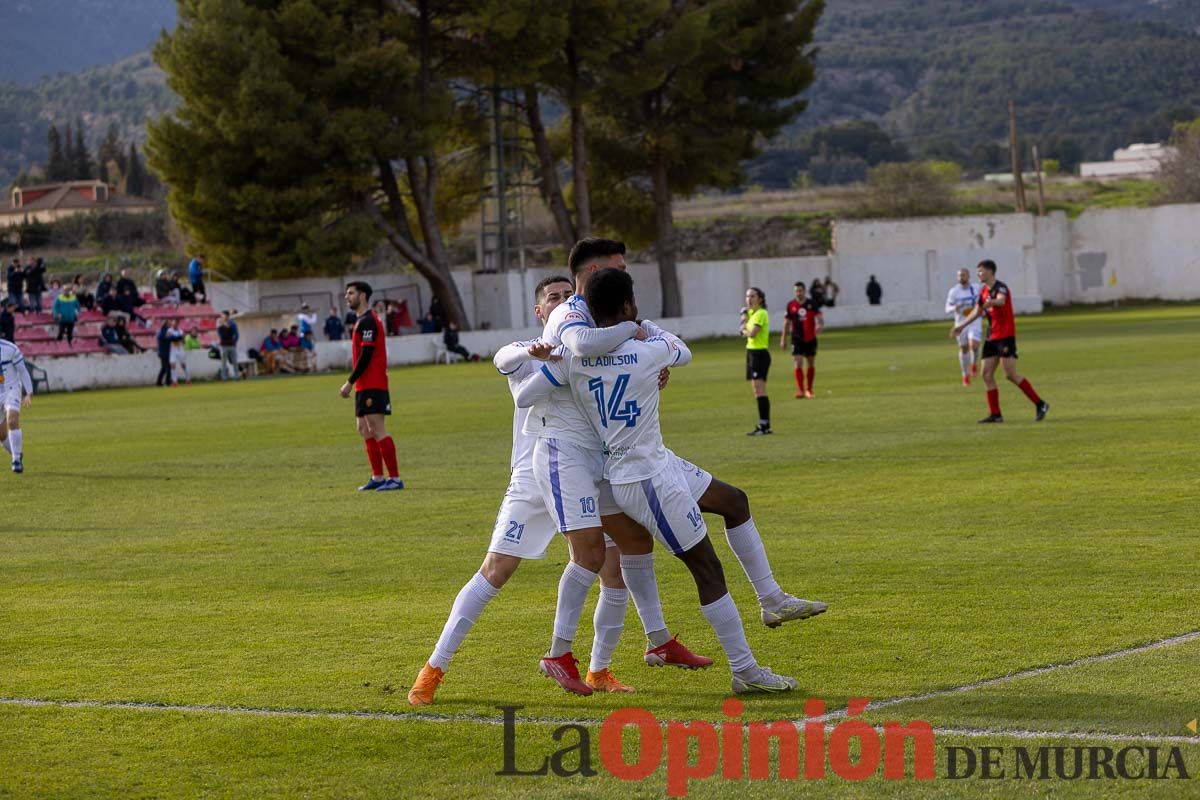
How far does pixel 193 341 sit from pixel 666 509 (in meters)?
41.3

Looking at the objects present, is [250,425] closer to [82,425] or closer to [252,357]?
[82,425]

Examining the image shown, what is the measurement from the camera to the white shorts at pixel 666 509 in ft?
23.3

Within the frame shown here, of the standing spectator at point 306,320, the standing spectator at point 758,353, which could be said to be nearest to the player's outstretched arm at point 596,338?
the standing spectator at point 758,353

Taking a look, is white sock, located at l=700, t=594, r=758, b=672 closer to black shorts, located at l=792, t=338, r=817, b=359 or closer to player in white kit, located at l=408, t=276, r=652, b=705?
player in white kit, located at l=408, t=276, r=652, b=705

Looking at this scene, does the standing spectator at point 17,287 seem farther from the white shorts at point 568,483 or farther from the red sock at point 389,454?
the white shorts at point 568,483

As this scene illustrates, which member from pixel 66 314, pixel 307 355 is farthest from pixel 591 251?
pixel 66 314

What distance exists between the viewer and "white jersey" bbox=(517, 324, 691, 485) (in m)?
7.12

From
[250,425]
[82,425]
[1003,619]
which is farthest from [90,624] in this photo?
[82,425]

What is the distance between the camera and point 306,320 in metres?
48.0

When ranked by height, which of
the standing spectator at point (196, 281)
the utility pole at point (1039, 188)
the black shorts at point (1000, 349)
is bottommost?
the black shorts at point (1000, 349)

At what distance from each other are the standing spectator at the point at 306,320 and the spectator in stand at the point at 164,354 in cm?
535

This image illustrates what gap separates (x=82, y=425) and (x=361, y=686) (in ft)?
73.2

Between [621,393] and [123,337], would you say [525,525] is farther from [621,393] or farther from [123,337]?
[123,337]

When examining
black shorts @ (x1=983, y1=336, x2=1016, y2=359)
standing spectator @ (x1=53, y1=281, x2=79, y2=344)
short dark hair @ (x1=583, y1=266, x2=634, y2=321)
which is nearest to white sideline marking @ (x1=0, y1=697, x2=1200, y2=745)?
short dark hair @ (x1=583, y1=266, x2=634, y2=321)
